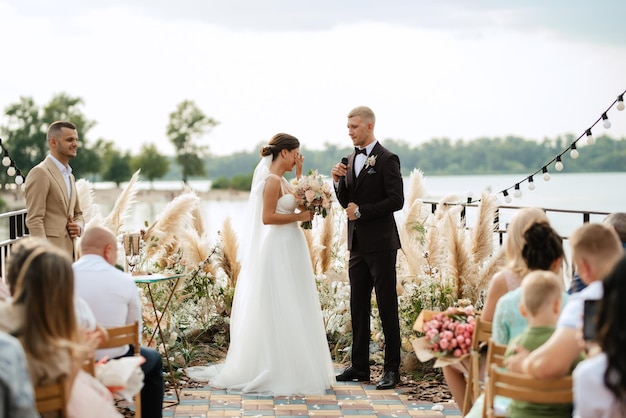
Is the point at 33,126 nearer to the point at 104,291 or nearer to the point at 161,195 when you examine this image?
the point at 161,195

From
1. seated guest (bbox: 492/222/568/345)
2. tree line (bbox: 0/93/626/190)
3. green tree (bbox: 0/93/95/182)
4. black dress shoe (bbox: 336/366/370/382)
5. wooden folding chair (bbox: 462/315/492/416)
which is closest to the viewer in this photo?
seated guest (bbox: 492/222/568/345)

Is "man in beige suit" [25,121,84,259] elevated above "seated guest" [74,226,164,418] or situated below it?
above

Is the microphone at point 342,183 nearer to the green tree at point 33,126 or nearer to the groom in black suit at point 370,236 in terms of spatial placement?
the groom in black suit at point 370,236

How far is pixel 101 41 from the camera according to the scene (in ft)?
112

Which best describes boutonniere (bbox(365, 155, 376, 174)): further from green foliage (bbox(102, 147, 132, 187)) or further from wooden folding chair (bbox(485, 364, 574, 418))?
green foliage (bbox(102, 147, 132, 187))

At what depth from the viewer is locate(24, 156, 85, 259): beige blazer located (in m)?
5.98

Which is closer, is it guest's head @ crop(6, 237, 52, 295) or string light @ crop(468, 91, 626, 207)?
guest's head @ crop(6, 237, 52, 295)

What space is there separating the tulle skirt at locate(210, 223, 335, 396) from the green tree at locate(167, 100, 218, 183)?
38.4 m

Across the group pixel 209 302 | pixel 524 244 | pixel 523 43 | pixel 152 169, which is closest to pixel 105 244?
pixel 524 244

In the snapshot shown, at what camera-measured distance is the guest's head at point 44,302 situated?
2965 millimetres

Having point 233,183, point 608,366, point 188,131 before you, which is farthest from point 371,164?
point 188,131

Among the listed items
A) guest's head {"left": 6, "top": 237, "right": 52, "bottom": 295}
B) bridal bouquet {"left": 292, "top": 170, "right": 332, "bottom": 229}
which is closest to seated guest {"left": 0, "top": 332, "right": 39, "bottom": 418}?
guest's head {"left": 6, "top": 237, "right": 52, "bottom": 295}

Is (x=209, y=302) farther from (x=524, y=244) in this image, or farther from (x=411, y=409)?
(x=524, y=244)

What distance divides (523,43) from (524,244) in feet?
62.7
